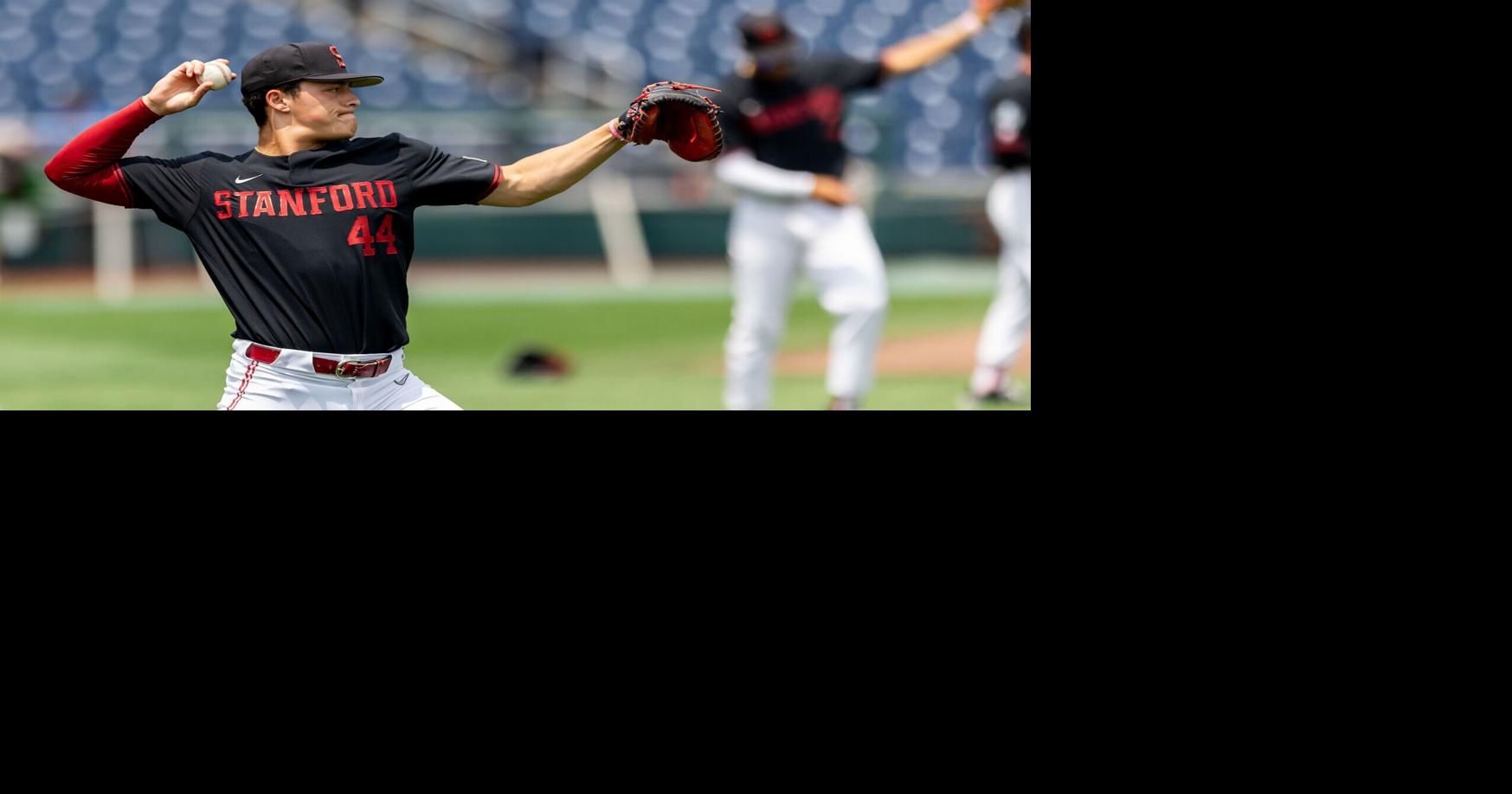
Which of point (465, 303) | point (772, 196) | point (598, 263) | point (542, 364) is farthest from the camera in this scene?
point (598, 263)

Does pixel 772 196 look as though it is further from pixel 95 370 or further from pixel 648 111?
pixel 95 370

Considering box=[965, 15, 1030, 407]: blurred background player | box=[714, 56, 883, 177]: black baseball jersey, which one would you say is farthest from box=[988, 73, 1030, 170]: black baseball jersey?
box=[714, 56, 883, 177]: black baseball jersey

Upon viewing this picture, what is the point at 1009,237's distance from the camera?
8570 mm

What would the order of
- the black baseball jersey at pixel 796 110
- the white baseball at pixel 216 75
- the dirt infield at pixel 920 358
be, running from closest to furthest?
the white baseball at pixel 216 75 < the black baseball jersey at pixel 796 110 < the dirt infield at pixel 920 358

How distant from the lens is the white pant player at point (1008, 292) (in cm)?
821

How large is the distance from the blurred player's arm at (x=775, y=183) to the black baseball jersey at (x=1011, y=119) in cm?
183

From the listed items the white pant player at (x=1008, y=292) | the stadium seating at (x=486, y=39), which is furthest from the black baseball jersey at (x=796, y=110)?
the stadium seating at (x=486, y=39)

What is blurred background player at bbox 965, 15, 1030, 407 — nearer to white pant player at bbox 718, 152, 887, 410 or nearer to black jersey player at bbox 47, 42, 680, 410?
white pant player at bbox 718, 152, 887, 410

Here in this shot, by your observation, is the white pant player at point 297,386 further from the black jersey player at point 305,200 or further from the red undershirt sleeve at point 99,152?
the red undershirt sleeve at point 99,152

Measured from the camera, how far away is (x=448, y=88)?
63.4 ft

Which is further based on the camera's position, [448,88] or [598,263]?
[448,88]

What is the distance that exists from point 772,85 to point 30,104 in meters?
14.9

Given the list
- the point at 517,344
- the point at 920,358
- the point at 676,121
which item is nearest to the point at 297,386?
the point at 676,121

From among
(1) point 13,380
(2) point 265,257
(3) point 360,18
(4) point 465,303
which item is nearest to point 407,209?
(2) point 265,257
